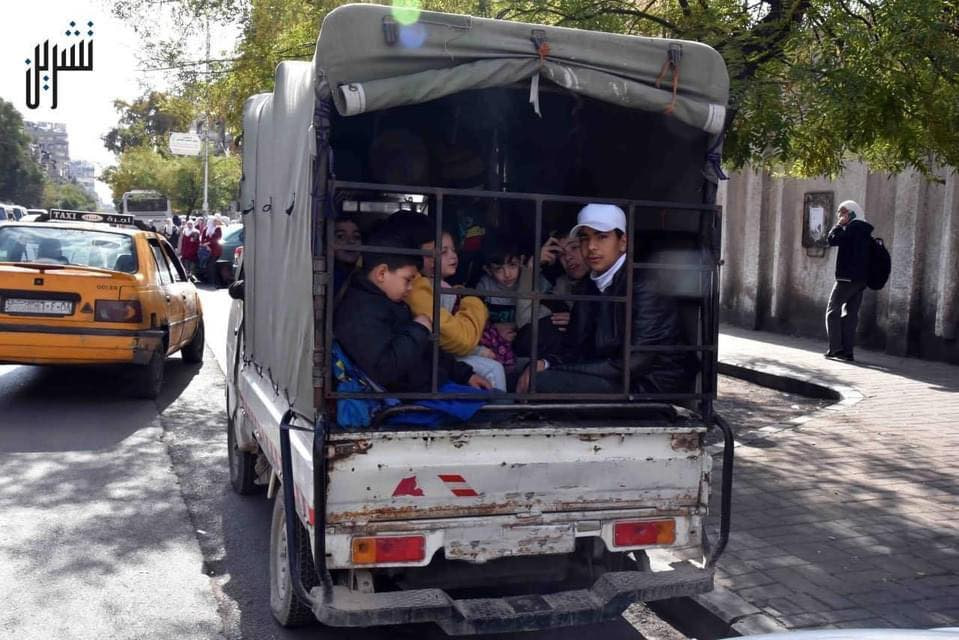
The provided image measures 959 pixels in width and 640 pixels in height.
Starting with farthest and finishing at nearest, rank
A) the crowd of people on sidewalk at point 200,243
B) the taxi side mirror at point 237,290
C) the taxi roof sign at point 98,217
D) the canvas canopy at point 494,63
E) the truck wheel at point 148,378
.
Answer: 1. the crowd of people on sidewalk at point 200,243
2. the taxi roof sign at point 98,217
3. the truck wheel at point 148,378
4. the taxi side mirror at point 237,290
5. the canvas canopy at point 494,63

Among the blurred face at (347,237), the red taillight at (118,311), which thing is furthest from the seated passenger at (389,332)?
the red taillight at (118,311)

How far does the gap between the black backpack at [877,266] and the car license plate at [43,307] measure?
9.06 metres

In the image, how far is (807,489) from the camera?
6.47 metres

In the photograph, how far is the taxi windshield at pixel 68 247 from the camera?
31.4ft

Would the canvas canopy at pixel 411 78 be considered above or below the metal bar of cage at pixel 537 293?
above

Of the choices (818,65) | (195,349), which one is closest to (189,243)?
(195,349)

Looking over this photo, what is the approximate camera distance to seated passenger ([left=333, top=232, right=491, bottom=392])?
13.1 ft

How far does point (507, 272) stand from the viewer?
4.93 metres

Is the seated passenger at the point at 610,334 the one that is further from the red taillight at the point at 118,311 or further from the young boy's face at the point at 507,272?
the red taillight at the point at 118,311

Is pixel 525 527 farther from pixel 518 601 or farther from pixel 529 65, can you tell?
pixel 529 65

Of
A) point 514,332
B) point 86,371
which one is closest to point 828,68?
point 514,332

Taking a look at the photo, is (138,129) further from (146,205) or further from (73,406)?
(73,406)

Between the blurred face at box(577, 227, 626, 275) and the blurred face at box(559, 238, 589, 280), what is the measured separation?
270 millimetres

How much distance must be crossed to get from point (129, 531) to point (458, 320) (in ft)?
9.18
